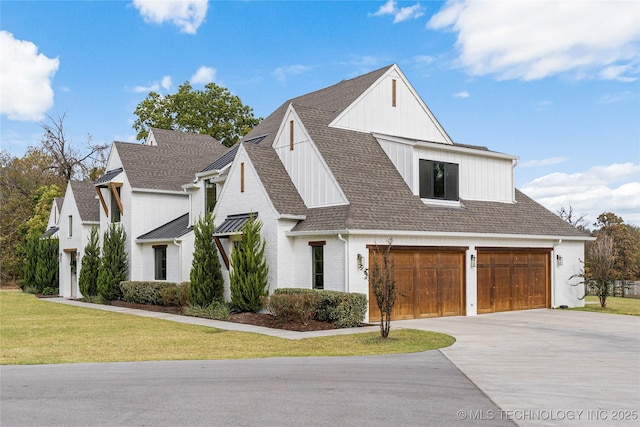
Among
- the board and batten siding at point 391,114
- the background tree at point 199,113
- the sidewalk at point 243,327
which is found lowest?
the sidewalk at point 243,327

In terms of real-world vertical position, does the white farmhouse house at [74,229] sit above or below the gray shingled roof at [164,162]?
below

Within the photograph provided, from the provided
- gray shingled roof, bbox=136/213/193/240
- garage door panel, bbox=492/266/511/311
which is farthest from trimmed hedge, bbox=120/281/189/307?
garage door panel, bbox=492/266/511/311

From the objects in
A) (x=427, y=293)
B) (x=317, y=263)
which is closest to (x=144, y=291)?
(x=317, y=263)

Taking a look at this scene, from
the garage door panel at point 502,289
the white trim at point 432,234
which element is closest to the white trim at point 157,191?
the white trim at point 432,234

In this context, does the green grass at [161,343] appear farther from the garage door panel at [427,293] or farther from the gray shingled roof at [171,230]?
the gray shingled roof at [171,230]

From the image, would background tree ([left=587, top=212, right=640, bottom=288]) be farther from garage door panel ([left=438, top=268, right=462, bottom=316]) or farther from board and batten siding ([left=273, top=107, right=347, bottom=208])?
board and batten siding ([left=273, top=107, right=347, bottom=208])

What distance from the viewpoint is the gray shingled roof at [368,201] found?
19922 millimetres

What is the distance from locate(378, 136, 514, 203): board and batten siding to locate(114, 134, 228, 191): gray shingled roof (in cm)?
1279

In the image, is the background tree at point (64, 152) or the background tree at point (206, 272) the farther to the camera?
the background tree at point (64, 152)

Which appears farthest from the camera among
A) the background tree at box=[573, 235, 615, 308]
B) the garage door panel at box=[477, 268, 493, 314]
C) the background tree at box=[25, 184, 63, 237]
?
the background tree at box=[25, 184, 63, 237]

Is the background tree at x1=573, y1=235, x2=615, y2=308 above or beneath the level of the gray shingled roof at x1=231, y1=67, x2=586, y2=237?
beneath

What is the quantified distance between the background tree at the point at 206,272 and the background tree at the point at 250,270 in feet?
5.90

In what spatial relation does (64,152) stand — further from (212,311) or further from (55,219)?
(212,311)

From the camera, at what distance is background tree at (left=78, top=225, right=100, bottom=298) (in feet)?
103
